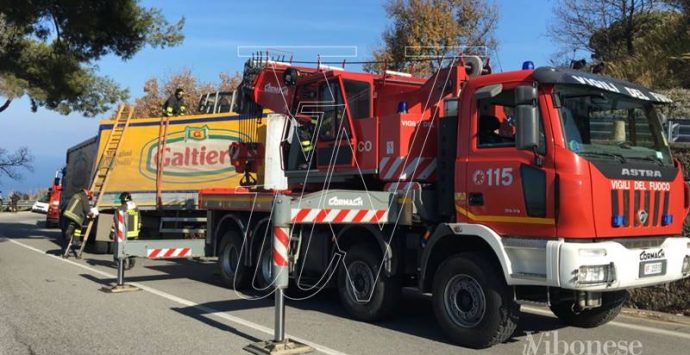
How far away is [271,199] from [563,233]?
457 centimetres

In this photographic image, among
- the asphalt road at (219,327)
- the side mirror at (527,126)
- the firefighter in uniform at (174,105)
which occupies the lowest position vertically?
the asphalt road at (219,327)

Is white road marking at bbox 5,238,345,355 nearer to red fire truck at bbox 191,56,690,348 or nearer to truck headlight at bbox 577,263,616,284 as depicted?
red fire truck at bbox 191,56,690,348

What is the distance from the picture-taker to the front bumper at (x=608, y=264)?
5.61m

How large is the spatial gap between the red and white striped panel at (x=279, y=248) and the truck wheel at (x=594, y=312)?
127 inches

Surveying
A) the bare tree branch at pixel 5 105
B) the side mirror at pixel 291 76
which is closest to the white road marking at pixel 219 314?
the side mirror at pixel 291 76

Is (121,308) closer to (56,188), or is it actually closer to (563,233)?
(563,233)

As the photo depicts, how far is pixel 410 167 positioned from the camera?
7.67 meters

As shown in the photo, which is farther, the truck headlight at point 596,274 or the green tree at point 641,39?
the green tree at point 641,39

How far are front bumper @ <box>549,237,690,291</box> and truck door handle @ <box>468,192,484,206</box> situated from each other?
38.1 inches

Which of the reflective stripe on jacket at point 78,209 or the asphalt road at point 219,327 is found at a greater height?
the reflective stripe on jacket at point 78,209

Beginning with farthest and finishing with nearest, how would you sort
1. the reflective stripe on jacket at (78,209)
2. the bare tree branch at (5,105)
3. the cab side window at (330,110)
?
1. the bare tree branch at (5,105)
2. the reflective stripe on jacket at (78,209)
3. the cab side window at (330,110)

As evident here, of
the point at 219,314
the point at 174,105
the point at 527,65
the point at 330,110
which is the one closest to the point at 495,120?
the point at 527,65

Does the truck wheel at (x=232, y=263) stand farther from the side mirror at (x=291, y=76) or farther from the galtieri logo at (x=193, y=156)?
the galtieri logo at (x=193, y=156)

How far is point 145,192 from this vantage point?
16109mm
